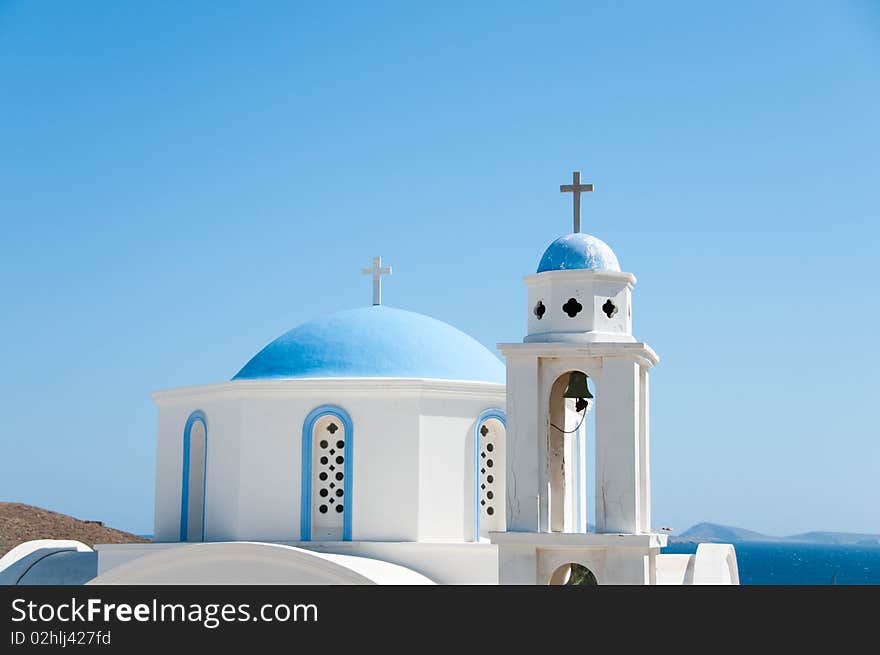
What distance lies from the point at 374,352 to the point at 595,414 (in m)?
4.47

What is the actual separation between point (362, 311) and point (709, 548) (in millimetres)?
5549

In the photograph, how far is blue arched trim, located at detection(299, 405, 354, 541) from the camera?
17.0m

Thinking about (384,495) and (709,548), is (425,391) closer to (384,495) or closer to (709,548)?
(384,495)

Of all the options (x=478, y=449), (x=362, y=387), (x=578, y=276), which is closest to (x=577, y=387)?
(x=578, y=276)

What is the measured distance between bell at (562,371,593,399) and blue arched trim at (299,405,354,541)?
352 cm

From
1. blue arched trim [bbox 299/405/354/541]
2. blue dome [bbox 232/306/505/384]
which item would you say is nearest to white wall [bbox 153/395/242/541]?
blue dome [bbox 232/306/505/384]

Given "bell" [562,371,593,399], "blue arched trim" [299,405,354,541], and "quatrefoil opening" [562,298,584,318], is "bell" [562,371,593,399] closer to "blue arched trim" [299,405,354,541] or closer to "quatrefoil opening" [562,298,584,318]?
"quatrefoil opening" [562,298,584,318]

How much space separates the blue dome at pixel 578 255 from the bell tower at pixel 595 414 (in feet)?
0.04

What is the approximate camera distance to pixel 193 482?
18344 millimetres

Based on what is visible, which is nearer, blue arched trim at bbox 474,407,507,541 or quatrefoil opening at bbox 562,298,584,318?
quatrefoil opening at bbox 562,298,584,318

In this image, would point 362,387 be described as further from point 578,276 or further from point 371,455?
point 578,276
